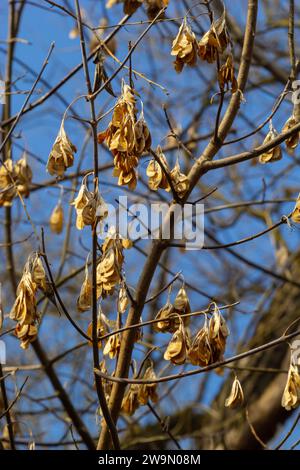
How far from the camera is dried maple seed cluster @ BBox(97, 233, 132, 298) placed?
190 centimetres

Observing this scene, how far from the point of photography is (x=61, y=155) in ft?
6.36

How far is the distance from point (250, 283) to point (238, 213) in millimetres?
673

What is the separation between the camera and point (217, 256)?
5879 millimetres

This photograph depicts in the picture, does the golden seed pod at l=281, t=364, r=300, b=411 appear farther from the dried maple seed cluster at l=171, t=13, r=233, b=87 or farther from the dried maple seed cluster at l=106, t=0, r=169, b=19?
the dried maple seed cluster at l=106, t=0, r=169, b=19

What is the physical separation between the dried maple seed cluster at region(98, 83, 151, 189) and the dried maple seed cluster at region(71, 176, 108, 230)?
69mm

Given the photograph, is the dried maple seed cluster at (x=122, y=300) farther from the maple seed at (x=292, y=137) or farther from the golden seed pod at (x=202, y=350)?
the maple seed at (x=292, y=137)

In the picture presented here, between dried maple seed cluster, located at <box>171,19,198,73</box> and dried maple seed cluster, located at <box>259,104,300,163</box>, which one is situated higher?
dried maple seed cluster, located at <box>171,19,198,73</box>

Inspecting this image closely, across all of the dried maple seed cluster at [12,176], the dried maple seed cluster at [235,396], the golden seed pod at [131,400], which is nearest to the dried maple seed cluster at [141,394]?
the golden seed pod at [131,400]

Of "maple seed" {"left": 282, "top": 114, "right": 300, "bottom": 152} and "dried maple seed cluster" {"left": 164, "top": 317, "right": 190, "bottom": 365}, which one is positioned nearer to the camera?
"dried maple seed cluster" {"left": 164, "top": 317, "right": 190, "bottom": 365}

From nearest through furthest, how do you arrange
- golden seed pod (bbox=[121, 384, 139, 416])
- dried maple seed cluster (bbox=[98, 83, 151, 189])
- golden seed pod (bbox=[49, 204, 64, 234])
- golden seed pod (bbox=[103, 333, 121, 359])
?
1. dried maple seed cluster (bbox=[98, 83, 151, 189])
2. golden seed pod (bbox=[103, 333, 121, 359])
3. golden seed pod (bbox=[121, 384, 139, 416])
4. golden seed pod (bbox=[49, 204, 64, 234])

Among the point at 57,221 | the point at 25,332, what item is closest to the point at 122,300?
the point at 25,332

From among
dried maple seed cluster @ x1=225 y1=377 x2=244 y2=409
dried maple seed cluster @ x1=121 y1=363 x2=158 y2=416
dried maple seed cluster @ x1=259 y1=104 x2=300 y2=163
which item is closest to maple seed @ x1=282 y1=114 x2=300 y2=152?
dried maple seed cluster @ x1=259 y1=104 x2=300 y2=163
